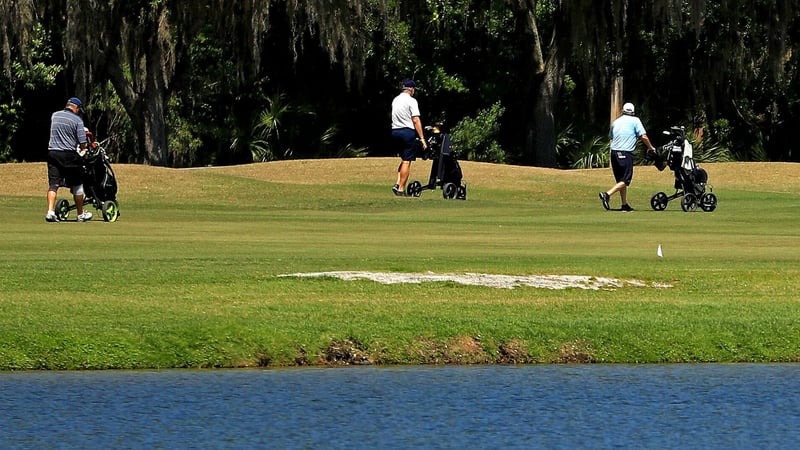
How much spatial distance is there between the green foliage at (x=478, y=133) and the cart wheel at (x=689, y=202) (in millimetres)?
→ 16642

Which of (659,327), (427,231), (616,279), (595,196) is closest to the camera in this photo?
(659,327)

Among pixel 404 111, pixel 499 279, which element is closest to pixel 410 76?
pixel 404 111

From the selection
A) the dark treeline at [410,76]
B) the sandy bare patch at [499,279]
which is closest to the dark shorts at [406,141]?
the dark treeline at [410,76]

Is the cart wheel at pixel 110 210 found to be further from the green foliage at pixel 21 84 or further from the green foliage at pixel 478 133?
the green foliage at pixel 478 133

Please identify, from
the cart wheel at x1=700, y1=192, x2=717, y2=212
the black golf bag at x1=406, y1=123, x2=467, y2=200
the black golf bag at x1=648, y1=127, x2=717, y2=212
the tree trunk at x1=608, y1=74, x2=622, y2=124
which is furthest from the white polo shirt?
the tree trunk at x1=608, y1=74, x2=622, y2=124

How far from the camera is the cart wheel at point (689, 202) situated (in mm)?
28391

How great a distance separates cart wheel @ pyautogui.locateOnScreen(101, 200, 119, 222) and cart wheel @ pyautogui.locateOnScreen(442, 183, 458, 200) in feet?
26.7

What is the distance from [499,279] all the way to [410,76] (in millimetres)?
29945

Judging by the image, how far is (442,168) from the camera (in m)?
29.8

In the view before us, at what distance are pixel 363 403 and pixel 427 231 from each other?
12431mm

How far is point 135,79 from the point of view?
42906mm

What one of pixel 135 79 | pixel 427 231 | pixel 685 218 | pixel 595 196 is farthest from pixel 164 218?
pixel 135 79

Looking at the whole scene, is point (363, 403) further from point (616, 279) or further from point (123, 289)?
point (616, 279)

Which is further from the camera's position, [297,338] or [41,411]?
[297,338]
